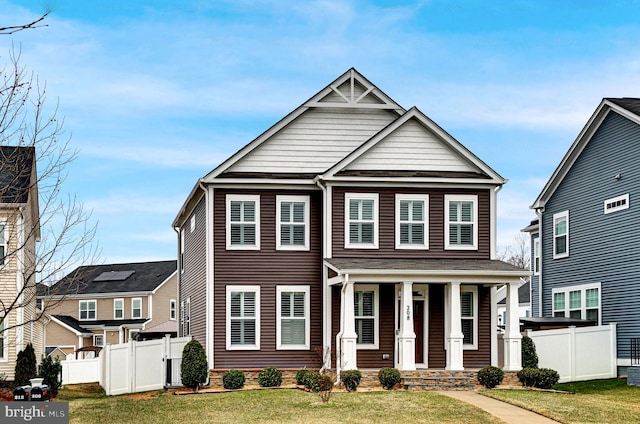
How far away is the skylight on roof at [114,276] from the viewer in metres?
77.2

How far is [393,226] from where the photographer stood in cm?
3278

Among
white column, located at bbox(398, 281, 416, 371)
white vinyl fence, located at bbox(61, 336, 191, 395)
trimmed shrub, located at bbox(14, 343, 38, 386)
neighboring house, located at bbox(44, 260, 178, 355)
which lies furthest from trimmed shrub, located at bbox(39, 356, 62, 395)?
neighboring house, located at bbox(44, 260, 178, 355)

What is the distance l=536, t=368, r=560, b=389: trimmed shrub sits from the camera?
2980cm

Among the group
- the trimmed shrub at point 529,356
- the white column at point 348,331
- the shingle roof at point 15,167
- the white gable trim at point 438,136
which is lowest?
the trimmed shrub at point 529,356

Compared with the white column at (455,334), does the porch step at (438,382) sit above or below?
below

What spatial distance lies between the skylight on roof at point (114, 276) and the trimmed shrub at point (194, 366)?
46.3 m

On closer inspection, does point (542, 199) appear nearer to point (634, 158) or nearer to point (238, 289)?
point (634, 158)

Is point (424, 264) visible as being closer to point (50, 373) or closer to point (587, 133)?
point (587, 133)

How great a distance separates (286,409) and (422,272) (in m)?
7.95

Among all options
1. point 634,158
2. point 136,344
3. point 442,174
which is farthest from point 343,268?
point 634,158

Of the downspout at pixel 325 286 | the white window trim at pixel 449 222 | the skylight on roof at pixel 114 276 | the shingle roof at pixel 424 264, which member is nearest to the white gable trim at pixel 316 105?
the downspout at pixel 325 286

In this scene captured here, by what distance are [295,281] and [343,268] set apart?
10.5ft

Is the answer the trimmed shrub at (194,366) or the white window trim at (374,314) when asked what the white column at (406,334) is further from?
the trimmed shrub at (194,366)

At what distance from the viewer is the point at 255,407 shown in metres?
25.0
